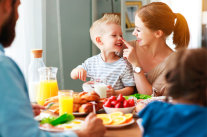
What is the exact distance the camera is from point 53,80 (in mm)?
1731

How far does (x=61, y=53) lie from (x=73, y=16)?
1.64 ft

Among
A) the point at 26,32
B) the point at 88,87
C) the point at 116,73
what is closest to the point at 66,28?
the point at 26,32

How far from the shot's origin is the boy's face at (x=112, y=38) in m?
2.24

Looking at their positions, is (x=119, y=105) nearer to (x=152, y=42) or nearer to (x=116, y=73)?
(x=116, y=73)

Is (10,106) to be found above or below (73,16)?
below

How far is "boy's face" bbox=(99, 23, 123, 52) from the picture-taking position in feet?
7.34

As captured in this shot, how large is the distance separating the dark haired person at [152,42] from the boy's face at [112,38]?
86 mm

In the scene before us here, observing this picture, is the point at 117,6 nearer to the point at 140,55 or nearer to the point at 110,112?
the point at 140,55

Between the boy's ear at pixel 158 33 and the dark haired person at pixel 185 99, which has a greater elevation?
the boy's ear at pixel 158 33

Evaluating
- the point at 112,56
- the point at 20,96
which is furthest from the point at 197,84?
the point at 112,56

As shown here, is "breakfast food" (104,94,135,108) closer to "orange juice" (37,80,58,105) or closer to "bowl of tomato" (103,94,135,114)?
"bowl of tomato" (103,94,135,114)

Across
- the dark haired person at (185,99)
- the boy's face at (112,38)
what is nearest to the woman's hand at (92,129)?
the dark haired person at (185,99)

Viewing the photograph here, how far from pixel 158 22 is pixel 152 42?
165mm

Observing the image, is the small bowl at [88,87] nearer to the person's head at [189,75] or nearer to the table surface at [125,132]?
the table surface at [125,132]
